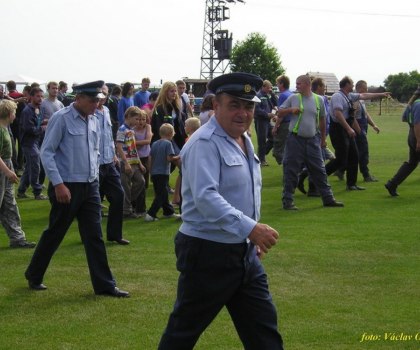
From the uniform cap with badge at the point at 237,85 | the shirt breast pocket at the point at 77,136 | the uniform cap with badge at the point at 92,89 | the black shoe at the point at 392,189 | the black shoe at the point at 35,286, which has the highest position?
the uniform cap with badge at the point at 237,85

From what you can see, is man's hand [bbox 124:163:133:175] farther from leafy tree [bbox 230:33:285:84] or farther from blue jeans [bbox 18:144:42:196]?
leafy tree [bbox 230:33:285:84]

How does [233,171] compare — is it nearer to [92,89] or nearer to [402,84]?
[92,89]

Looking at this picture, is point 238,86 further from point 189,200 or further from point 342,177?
point 342,177

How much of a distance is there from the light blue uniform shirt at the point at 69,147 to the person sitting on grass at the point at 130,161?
173 inches

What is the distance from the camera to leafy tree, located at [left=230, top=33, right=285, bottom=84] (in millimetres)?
93688

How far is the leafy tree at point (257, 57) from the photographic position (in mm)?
93688

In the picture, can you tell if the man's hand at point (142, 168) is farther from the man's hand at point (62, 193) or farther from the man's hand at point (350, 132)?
the man's hand at point (62, 193)

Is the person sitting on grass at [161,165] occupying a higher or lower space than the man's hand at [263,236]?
lower

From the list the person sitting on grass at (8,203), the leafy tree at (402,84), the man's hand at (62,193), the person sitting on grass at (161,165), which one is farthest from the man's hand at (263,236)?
the leafy tree at (402,84)

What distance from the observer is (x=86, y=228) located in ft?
26.5

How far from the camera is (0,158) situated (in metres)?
9.57

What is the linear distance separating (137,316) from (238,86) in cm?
297

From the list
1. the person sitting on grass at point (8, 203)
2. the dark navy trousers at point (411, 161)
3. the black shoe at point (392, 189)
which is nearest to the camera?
the person sitting on grass at point (8, 203)

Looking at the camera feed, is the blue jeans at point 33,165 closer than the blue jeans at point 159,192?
No
